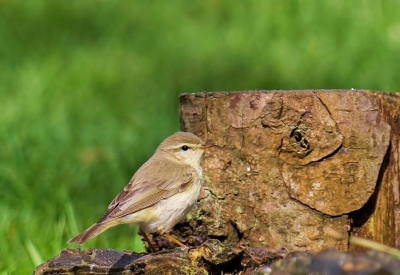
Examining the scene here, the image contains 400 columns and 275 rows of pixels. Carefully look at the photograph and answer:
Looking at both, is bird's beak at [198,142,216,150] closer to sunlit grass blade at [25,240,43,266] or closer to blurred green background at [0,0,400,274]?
blurred green background at [0,0,400,274]

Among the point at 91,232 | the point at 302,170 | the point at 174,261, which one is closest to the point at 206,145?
the point at 302,170

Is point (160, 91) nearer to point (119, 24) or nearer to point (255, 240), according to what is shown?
point (119, 24)

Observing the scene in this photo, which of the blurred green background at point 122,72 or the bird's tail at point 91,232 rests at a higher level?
the blurred green background at point 122,72

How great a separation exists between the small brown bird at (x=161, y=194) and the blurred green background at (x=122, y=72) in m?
1.11

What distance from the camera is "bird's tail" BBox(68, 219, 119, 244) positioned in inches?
193

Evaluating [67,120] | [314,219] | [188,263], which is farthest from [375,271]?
[67,120]

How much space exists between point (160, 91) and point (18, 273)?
4764 millimetres

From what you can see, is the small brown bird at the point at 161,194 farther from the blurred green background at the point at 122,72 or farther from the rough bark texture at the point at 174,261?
the blurred green background at the point at 122,72

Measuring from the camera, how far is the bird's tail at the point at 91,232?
491 cm

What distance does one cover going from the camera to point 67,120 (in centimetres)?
930

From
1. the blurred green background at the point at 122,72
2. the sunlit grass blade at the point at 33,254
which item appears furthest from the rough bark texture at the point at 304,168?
the blurred green background at the point at 122,72

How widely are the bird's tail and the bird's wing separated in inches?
2.0

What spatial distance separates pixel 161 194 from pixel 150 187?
10cm

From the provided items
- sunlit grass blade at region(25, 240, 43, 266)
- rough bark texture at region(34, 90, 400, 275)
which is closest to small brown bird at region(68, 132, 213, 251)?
rough bark texture at region(34, 90, 400, 275)
